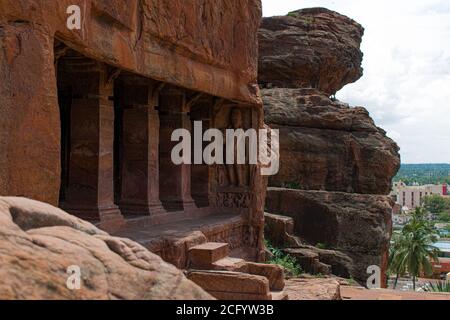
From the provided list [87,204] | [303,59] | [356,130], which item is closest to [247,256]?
[87,204]

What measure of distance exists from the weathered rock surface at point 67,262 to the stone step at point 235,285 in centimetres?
357

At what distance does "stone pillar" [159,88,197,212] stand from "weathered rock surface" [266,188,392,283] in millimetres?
8379

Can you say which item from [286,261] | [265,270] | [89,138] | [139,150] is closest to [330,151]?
[286,261]

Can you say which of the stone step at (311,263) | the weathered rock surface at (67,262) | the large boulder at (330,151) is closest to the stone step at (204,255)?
the weathered rock surface at (67,262)

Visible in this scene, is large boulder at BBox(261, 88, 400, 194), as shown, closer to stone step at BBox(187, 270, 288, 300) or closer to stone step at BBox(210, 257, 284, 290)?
stone step at BBox(210, 257, 284, 290)

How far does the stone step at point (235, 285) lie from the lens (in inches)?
267

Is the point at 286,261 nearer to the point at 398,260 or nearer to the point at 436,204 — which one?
the point at 398,260

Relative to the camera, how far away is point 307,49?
2861 centimetres

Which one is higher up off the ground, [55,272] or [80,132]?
A: [80,132]

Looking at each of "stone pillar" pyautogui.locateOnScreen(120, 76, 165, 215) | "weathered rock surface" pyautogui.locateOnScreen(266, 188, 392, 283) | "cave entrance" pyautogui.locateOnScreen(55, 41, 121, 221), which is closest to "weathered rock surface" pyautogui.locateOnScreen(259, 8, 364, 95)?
"weathered rock surface" pyautogui.locateOnScreen(266, 188, 392, 283)

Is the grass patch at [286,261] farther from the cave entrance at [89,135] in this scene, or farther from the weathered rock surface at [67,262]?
the weathered rock surface at [67,262]

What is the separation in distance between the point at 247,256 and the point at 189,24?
19.5 feet
